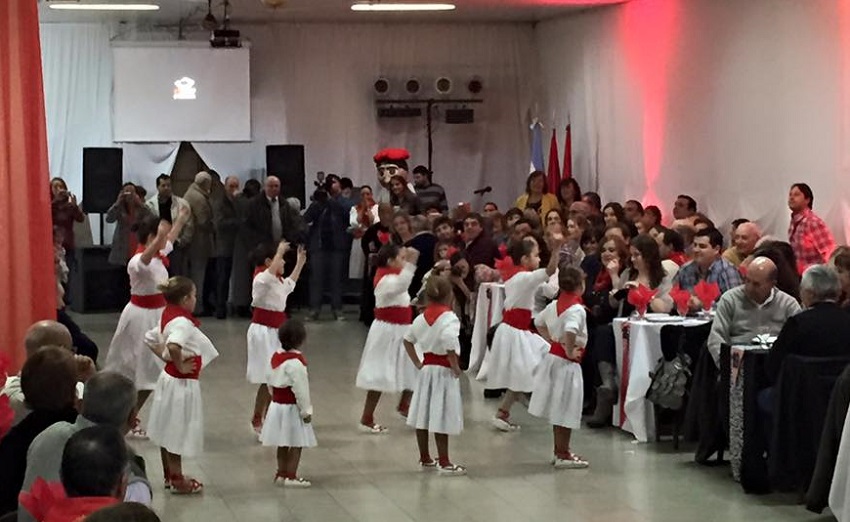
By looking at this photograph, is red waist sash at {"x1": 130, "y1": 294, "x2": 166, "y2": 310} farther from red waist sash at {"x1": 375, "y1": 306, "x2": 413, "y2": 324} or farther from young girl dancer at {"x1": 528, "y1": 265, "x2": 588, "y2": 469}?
young girl dancer at {"x1": 528, "y1": 265, "x2": 588, "y2": 469}

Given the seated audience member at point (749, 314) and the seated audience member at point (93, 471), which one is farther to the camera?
the seated audience member at point (749, 314)

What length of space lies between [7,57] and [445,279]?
9.30 feet

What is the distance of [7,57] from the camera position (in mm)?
7430

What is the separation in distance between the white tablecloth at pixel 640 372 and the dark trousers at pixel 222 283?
814 centimetres

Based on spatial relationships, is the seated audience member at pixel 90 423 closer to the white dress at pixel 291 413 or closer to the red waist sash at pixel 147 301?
the white dress at pixel 291 413

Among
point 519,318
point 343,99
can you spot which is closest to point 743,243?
point 519,318

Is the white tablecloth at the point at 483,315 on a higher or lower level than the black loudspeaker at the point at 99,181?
lower

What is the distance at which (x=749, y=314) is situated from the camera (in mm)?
8680

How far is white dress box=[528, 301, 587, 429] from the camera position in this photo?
29.0 ft

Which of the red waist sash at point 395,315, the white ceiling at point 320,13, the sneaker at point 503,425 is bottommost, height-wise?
the sneaker at point 503,425

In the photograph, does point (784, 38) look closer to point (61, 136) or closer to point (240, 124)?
point (240, 124)

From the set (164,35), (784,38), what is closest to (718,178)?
(784,38)

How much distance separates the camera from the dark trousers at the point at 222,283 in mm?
17203

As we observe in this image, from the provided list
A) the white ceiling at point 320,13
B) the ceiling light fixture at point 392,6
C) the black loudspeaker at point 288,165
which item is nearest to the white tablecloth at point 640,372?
the ceiling light fixture at point 392,6
